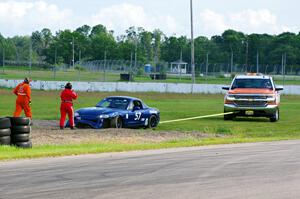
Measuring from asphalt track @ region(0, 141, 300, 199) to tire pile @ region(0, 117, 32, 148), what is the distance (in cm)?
186

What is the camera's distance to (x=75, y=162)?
13695 mm

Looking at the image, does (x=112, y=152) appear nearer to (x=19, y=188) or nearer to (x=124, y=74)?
(x=19, y=188)

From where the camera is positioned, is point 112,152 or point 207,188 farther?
point 112,152

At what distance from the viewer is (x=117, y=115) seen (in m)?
23.3

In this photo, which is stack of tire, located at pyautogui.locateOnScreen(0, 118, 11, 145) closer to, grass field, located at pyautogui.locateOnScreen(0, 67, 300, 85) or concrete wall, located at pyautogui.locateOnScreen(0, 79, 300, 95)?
concrete wall, located at pyautogui.locateOnScreen(0, 79, 300, 95)

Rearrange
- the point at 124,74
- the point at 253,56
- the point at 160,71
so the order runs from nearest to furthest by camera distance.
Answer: the point at 124,74 → the point at 160,71 → the point at 253,56

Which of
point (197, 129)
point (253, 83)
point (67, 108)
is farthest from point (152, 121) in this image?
point (253, 83)

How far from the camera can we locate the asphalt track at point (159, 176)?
31.2ft

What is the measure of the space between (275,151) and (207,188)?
671 cm

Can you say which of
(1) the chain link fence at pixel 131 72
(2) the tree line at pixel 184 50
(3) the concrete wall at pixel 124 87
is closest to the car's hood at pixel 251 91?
(3) the concrete wall at pixel 124 87

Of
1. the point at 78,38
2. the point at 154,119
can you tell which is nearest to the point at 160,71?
the point at 78,38

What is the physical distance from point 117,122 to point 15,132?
24.6 ft

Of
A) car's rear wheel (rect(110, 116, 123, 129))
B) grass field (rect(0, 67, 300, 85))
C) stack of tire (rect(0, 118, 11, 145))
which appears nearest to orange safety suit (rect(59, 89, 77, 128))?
car's rear wheel (rect(110, 116, 123, 129))

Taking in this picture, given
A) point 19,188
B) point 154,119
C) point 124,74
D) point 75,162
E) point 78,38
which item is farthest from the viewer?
point 78,38
